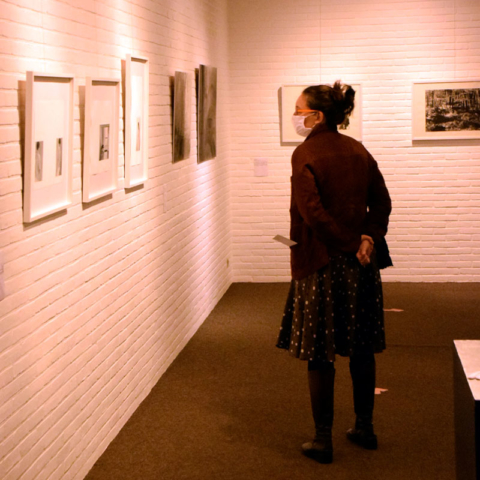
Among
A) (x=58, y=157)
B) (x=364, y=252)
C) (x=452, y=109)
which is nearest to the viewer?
(x=58, y=157)

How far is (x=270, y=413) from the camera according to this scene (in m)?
4.49

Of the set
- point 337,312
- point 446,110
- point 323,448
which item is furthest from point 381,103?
point 323,448

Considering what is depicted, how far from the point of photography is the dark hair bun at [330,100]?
3.66m

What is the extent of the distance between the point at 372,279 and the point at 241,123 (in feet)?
15.3

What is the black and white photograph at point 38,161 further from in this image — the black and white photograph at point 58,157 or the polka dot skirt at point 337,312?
the polka dot skirt at point 337,312

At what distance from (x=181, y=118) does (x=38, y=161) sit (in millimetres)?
2730

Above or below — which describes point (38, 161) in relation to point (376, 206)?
above

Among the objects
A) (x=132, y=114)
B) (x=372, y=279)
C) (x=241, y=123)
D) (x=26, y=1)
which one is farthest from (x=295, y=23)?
(x=26, y=1)

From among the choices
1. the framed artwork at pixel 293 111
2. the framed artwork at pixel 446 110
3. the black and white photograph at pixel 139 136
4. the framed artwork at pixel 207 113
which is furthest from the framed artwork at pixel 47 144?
the framed artwork at pixel 446 110

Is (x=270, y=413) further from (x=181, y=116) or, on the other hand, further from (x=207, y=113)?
(x=207, y=113)

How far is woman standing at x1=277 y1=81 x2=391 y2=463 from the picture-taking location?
3617 mm

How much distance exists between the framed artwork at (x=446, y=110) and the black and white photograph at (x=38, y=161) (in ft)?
18.4

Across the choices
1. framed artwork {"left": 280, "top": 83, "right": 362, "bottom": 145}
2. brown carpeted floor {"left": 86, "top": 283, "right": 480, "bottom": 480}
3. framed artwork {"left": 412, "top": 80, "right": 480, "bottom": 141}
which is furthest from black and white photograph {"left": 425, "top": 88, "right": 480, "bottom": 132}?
brown carpeted floor {"left": 86, "top": 283, "right": 480, "bottom": 480}

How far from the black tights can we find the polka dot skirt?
0.10 metres
